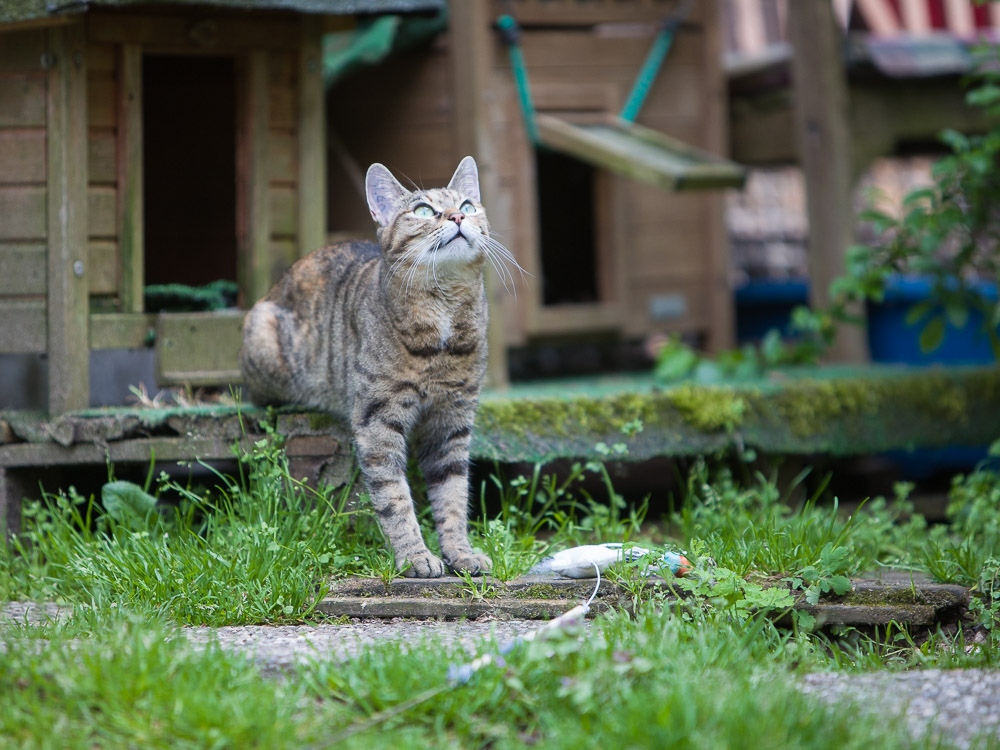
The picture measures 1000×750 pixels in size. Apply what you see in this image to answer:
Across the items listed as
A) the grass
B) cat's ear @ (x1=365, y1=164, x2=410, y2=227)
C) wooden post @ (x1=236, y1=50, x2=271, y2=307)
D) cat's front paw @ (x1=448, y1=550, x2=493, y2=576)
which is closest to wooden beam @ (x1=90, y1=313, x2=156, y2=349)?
wooden post @ (x1=236, y1=50, x2=271, y2=307)

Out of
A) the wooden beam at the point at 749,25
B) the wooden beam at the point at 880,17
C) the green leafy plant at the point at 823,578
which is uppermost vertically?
the wooden beam at the point at 749,25

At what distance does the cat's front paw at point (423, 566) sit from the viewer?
3.35m

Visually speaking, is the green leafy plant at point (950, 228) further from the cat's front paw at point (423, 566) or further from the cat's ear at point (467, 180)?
the cat's front paw at point (423, 566)

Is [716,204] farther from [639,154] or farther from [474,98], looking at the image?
[474,98]

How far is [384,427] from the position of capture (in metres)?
3.51

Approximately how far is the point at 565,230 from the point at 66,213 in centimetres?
406

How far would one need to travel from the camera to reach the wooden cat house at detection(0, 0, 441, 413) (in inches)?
166

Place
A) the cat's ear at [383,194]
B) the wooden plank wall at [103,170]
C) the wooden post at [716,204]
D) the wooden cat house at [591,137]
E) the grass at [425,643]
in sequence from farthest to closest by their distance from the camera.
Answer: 1. the wooden post at [716,204]
2. the wooden cat house at [591,137]
3. the wooden plank wall at [103,170]
4. the cat's ear at [383,194]
5. the grass at [425,643]

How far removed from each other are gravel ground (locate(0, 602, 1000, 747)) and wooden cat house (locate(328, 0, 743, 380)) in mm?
2844

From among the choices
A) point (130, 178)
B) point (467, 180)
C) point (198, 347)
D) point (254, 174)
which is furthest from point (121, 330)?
point (467, 180)

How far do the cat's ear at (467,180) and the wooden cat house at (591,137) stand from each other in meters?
2.01

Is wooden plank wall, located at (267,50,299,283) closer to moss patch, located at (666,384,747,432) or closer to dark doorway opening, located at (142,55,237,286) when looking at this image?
dark doorway opening, located at (142,55,237,286)

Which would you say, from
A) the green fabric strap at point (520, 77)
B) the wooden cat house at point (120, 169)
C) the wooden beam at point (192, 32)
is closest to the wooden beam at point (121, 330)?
the wooden cat house at point (120, 169)

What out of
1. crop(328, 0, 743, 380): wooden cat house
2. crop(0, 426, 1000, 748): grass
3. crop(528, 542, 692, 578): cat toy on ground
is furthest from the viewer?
crop(328, 0, 743, 380): wooden cat house
